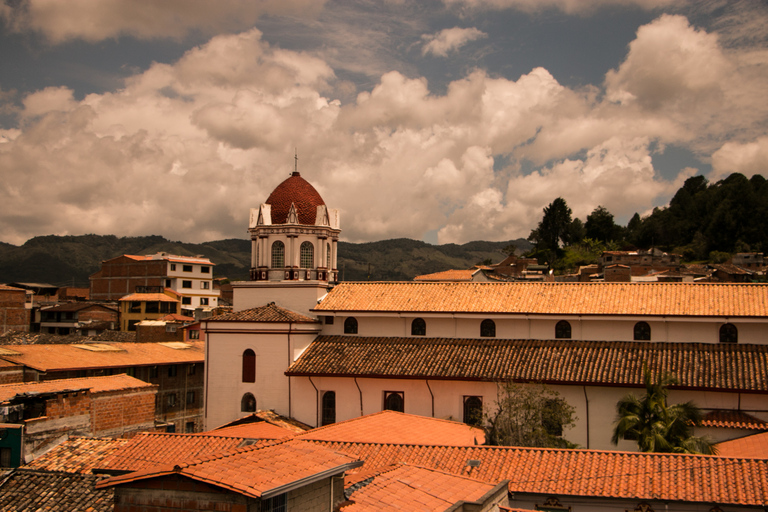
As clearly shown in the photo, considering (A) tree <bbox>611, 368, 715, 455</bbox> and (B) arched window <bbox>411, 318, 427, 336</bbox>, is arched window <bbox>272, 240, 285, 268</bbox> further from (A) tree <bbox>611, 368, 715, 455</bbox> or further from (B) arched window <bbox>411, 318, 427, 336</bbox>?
(A) tree <bbox>611, 368, 715, 455</bbox>

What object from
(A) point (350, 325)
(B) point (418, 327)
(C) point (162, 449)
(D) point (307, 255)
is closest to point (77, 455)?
(C) point (162, 449)

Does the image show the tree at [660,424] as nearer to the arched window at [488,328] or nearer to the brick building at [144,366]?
the arched window at [488,328]

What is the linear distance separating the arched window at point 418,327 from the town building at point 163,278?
52.8 metres

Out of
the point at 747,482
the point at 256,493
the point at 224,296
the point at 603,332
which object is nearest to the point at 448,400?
the point at 603,332

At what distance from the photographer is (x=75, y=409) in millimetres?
23328

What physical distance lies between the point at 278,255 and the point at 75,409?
1405 cm

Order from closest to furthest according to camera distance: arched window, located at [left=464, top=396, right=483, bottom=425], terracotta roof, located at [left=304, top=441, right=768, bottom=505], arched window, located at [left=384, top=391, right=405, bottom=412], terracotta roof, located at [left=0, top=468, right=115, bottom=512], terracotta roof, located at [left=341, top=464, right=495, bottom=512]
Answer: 1. terracotta roof, located at [left=341, top=464, right=495, bottom=512]
2. terracotta roof, located at [left=0, top=468, right=115, bottom=512]
3. terracotta roof, located at [left=304, top=441, right=768, bottom=505]
4. arched window, located at [left=464, top=396, right=483, bottom=425]
5. arched window, located at [left=384, top=391, right=405, bottom=412]

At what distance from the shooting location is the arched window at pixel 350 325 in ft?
108

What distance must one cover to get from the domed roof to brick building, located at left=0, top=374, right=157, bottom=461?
10805mm

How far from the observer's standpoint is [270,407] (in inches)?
1235

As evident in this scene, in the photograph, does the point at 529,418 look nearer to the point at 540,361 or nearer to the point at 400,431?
the point at 540,361

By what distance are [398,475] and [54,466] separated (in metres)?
11.2

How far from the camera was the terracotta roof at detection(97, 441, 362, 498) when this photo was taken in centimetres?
1051

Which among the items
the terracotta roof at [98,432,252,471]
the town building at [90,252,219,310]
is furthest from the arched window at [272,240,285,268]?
the town building at [90,252,219,310]
